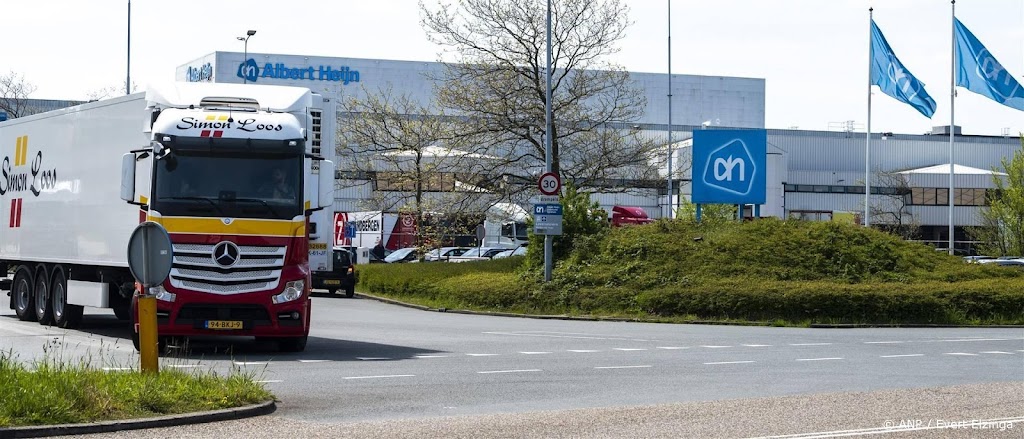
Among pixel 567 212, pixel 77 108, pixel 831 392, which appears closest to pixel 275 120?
pixel 77 108

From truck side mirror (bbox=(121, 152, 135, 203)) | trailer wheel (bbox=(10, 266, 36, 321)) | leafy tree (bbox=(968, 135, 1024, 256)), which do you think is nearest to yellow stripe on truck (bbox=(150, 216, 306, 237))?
truck side mirror (bbox=(121, 152, 135, 203))

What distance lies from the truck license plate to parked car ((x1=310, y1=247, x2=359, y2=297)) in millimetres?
22084

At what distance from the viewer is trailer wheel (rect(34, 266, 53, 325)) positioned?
23.1 meters

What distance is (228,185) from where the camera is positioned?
17.8 metres

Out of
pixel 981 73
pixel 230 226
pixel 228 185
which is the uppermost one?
pixel 981 73

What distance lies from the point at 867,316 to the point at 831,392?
15.6m

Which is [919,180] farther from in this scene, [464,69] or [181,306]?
[181,306]

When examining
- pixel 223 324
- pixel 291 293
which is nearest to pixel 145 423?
pixel 223 324

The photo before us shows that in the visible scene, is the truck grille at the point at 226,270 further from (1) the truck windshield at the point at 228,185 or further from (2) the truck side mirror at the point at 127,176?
(2) the truck side mirror at the point at 127,176

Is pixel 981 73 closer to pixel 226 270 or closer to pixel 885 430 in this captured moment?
pixel 226 270

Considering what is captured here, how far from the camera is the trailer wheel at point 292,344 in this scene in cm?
1848

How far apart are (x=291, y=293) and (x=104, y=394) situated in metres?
7.09

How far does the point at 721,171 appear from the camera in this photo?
1487 inches

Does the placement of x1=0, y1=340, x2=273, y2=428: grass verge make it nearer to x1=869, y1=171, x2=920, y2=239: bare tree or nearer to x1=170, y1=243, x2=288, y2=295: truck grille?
x1=170, y1=243, x2=288, y2=295: truck grille
